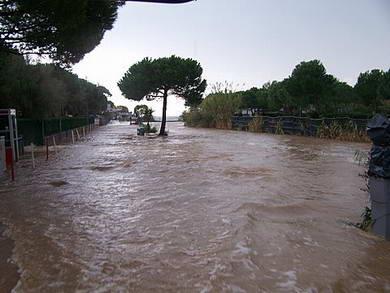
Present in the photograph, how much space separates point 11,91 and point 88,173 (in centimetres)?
1156

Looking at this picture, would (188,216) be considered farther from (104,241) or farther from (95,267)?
(95,267)

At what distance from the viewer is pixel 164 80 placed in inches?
1194

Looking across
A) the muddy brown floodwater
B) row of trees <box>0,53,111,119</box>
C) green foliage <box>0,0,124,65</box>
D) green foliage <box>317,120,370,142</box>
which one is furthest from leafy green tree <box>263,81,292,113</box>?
the muddy brown floodwater

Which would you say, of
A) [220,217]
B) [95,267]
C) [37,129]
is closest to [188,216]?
[220,217]

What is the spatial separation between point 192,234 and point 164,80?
2550 cm

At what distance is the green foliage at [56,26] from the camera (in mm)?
9162

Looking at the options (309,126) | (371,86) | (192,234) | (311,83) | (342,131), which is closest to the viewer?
(192,234)

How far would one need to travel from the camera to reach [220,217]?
6.64 metres

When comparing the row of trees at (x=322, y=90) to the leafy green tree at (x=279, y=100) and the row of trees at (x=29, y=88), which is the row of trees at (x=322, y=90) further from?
the row of trees at (x=29, y=88)

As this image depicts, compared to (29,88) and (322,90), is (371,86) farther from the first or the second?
(29,88)

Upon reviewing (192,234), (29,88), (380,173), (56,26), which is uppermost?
(56,26)

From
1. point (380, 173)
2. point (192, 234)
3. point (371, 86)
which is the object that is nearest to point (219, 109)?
point (371, 86)

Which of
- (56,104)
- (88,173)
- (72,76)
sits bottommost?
(88,173)

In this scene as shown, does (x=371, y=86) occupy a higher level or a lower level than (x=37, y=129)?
higher
